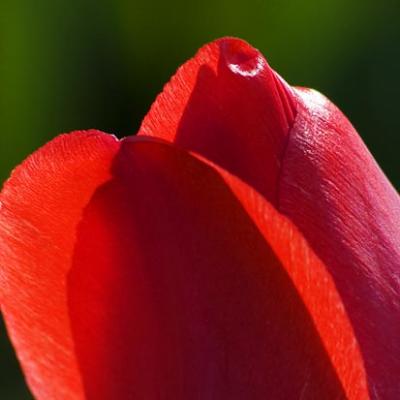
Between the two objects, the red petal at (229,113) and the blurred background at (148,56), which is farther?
the blurred background at (148,56)

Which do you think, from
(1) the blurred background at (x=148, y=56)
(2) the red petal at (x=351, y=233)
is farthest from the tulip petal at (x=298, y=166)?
(1) the blurred background at (x=148, y=56)

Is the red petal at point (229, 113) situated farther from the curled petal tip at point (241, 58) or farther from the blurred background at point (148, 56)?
the blurred background at point (148, 56)

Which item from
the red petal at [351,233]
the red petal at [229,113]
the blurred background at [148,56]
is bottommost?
the blurred background at [148,56]

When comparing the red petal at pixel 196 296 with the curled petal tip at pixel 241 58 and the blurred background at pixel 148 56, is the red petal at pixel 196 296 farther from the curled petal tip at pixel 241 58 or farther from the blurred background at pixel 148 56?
the blurred background at pixel 148 56

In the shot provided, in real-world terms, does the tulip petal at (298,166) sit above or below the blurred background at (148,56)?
above

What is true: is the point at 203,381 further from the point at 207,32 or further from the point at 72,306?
the point at 207,32

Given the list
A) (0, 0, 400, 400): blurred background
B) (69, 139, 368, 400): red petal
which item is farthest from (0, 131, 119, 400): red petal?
(0, 0, 400, 400): blurred background

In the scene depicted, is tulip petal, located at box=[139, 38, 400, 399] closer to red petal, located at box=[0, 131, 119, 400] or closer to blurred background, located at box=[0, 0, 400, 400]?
red petal, located at box=[0, 131, 119, 400]
